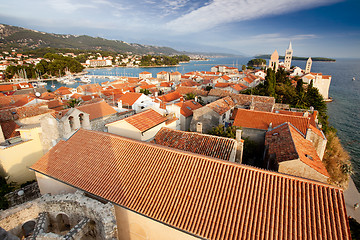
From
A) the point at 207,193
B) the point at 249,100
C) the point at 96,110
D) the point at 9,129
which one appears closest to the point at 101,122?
the point at 96,110

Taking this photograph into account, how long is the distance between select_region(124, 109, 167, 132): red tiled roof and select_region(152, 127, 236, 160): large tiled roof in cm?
139

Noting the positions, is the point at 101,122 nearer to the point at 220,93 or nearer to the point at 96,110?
the point at 96,110

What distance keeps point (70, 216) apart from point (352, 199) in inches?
1095

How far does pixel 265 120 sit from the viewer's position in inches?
866

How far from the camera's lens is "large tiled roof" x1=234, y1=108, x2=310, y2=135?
20.4 meters

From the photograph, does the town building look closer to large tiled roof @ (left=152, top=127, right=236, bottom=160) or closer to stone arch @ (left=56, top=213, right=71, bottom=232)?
large tiled roof @ (left=152, top=127, right=236, bottom=160)

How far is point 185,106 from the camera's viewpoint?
98.9 feet

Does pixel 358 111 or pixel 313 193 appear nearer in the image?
pixel 313 193

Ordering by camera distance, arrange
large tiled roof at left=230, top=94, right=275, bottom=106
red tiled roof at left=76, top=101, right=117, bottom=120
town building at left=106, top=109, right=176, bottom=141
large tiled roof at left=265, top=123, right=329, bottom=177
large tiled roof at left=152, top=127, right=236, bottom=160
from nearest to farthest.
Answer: large tiled roof at left=152, top=127, right=236, bottom=160, large tiled roof at left=265, top=123, right=329, bottom=177, town building at left=106, top=109, right=176, bottom=141, red tiled roof at left=76, top=101, right=117, bottom=120, large tiled roof at left=230, top=94, right=275, bottom=106

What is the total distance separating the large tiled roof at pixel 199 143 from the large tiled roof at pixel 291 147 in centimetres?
460

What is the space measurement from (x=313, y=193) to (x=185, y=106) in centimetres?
2331

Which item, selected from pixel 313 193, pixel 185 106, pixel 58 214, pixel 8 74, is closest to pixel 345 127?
pixel 185 106

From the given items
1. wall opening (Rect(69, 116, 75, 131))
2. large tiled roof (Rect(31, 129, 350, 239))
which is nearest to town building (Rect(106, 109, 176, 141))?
wall opening (Rect(69, 116, 75, 131))

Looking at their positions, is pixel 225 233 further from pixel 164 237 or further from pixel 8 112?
pixel 8 112
